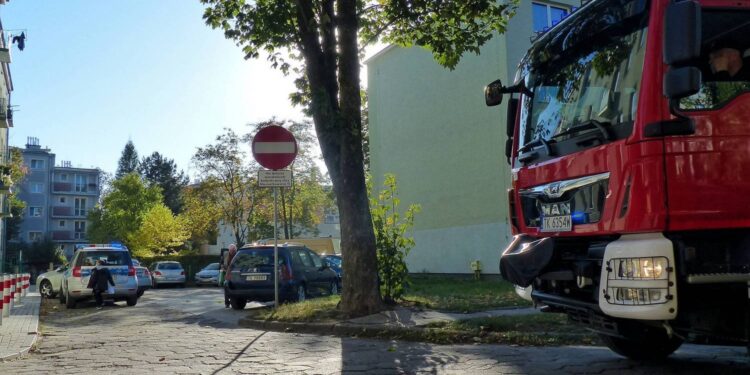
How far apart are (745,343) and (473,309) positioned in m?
6.43

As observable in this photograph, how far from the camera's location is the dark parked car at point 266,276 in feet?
47.1

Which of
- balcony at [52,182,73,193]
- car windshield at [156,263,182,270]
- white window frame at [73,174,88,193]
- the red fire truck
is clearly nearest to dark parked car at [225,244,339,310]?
the red fire truck

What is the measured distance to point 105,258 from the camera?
17.9 m

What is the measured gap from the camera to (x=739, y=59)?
4277 mm

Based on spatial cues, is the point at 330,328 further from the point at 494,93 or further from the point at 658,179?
the point at 658,179

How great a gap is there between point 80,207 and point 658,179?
90.3m

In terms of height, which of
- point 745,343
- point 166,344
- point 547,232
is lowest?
point 166,344

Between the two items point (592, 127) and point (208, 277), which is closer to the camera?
point (592, 127)

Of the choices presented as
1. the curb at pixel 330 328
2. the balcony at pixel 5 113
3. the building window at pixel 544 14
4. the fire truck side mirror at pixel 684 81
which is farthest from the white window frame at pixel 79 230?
the fire truck side mirror at pixel 684 81

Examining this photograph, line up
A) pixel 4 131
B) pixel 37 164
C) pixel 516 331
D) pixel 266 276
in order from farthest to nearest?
1. pixel 37 164
2. pixel 4 131
3. pixel 266 276
4. pixel 516 331

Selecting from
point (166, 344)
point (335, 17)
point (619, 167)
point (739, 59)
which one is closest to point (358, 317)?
point (166, 344)

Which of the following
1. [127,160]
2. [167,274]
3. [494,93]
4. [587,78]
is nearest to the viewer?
[587,78]

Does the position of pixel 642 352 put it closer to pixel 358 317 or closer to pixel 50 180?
pixel 358 317

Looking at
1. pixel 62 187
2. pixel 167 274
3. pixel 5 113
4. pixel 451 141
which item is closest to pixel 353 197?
pixel 451 141
